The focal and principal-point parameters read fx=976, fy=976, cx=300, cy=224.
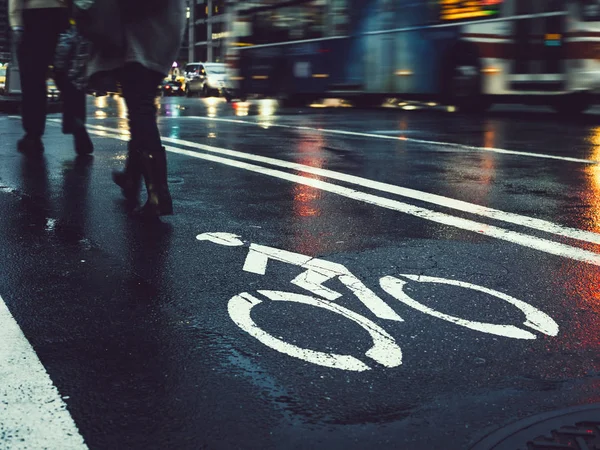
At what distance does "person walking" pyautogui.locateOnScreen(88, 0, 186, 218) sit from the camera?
557cm

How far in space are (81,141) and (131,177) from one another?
320cm

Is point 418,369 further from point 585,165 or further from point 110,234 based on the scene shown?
point 585,165

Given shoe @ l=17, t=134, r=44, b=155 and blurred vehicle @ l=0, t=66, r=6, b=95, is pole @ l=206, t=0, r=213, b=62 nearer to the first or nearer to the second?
blurred vehicle @ l=0, t=66, r=6, b=95

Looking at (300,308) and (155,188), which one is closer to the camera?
(300,308)

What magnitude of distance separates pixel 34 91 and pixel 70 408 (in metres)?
6.91

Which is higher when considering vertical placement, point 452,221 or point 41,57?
point 41,57

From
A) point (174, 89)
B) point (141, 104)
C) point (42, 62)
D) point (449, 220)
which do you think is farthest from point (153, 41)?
point (174, 89)

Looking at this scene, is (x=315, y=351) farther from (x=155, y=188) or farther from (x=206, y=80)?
(x=206, y=80)

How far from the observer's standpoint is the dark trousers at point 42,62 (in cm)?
853

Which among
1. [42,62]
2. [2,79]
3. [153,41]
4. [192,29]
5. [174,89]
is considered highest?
[192,29]

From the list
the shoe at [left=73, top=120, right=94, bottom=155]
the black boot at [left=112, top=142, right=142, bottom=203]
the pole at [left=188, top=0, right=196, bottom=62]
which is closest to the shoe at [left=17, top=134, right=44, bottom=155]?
the shoe at [left=73, top=120, right=94, bottom=155]

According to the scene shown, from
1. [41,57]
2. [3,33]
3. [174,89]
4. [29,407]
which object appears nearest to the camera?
[29,407]

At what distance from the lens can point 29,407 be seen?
2568 mm

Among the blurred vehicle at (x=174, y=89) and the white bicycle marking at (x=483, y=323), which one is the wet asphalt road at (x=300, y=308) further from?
the blurred vehicle at (x=174, y=89)
